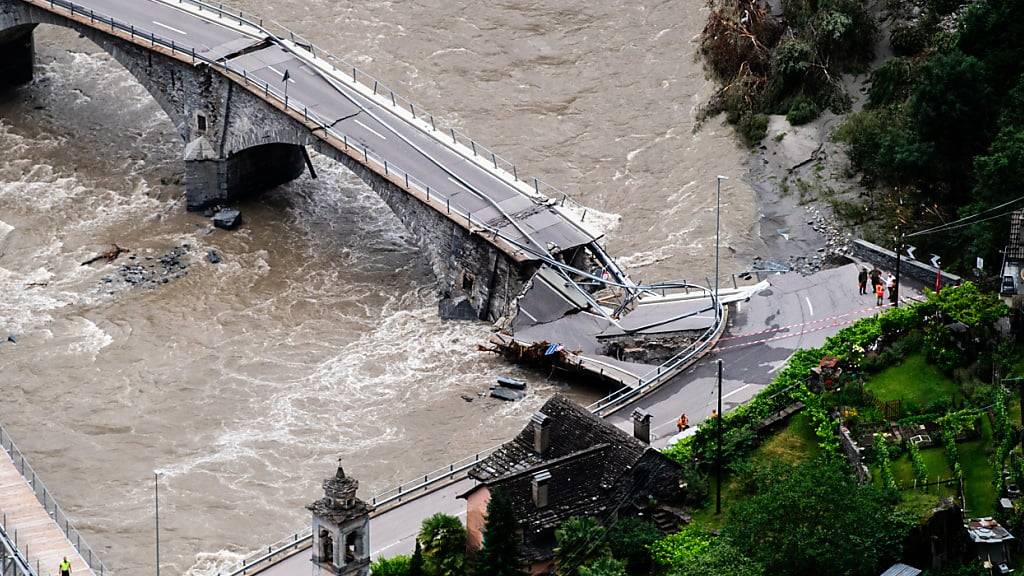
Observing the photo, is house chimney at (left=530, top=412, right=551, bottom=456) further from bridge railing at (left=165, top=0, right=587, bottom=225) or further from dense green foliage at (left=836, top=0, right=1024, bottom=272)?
dense green foliage at (left=836, top=0, right=1024, bottom=272)

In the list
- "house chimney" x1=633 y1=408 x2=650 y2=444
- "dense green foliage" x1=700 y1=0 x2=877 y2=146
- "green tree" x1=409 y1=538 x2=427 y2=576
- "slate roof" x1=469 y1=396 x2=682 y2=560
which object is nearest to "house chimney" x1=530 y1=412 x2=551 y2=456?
"slate roof" x1=469 y1=396 x2=682 y2=560

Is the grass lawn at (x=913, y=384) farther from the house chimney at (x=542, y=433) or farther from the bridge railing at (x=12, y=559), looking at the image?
the bridge railing at (x=12, y=559)

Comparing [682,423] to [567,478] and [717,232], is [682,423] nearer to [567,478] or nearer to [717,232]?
[567,478]

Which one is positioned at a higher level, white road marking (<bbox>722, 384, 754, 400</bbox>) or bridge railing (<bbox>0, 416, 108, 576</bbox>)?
white road marking (<bbox>722, 384, 754, 400</bbox>)

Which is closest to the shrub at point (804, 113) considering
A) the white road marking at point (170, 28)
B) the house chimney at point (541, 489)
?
the white road marking at point (170, 28)

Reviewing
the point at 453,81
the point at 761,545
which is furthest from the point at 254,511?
the point at 453,81

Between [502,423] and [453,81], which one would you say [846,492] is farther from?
[453,81]
